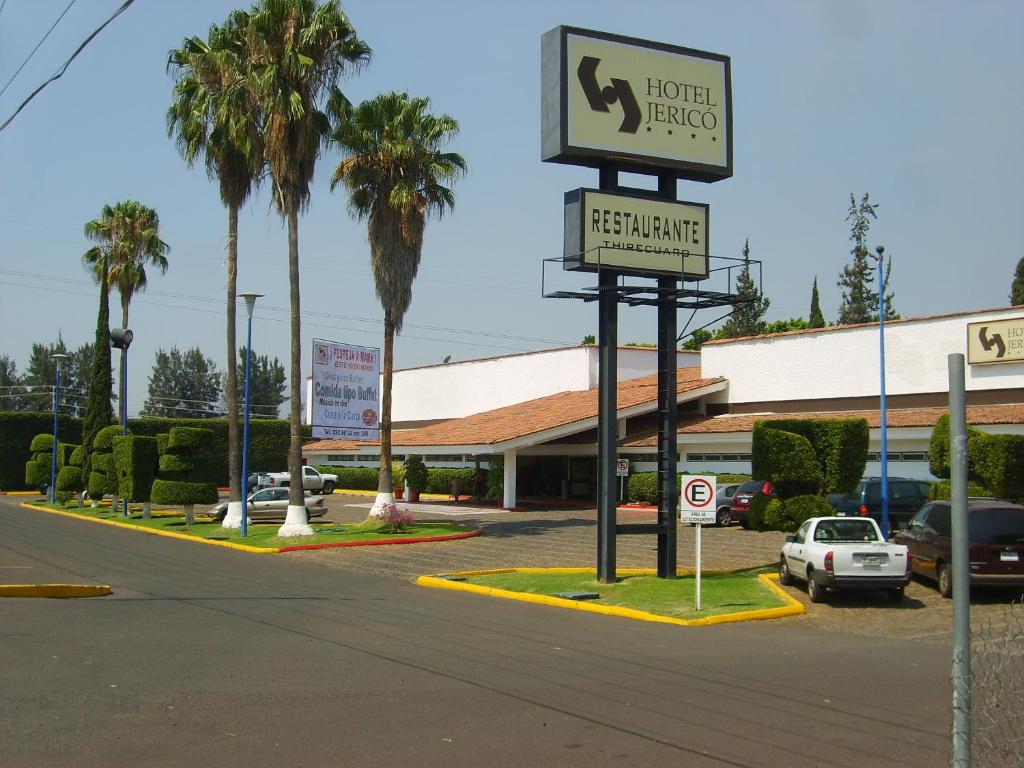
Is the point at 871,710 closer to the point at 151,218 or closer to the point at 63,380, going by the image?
the point at 151,218

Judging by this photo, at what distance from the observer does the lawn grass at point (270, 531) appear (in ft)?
100

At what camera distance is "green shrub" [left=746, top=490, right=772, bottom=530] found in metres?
31.5

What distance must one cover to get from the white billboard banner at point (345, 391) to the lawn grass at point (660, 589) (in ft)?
49.1

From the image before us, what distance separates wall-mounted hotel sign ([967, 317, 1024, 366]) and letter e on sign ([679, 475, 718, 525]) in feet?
79.6

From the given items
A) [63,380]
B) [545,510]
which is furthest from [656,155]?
[63,380]

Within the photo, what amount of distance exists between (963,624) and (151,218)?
52.4 metres

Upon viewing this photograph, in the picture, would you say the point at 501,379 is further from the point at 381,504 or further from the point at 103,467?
the point at 381,504

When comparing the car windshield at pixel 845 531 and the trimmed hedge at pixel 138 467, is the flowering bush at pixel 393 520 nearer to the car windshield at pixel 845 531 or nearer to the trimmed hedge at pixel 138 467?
the trimmed hedge at pixel 138 467

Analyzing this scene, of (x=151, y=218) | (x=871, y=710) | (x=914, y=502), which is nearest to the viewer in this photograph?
(x=871, y=710)

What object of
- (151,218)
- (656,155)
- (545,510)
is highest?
(151,218)

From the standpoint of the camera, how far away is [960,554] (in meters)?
3.92

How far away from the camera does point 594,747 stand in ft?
26.8

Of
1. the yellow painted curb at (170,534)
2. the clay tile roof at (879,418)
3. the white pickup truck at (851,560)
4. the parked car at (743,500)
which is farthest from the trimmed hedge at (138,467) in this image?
the white pickup truck at (851,560)

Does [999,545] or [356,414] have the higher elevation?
[356,414]
